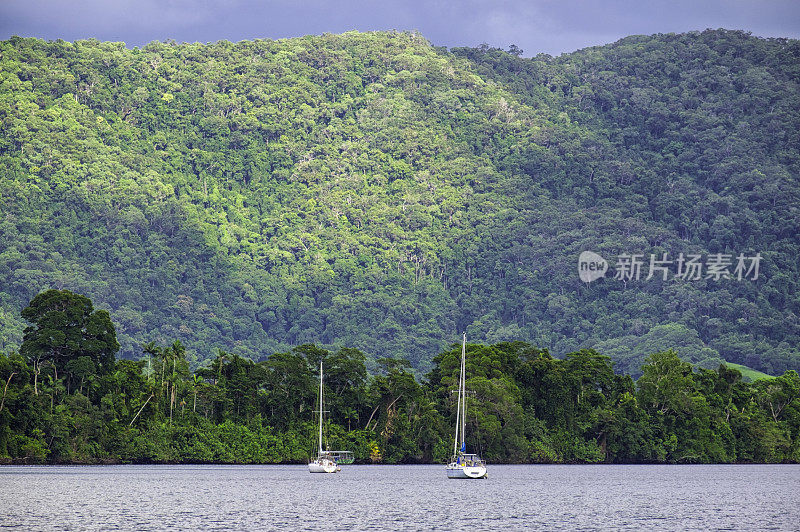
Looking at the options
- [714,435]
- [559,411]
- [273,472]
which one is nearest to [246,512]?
[273,472]

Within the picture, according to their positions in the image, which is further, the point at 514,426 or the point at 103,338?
the point at 514,426

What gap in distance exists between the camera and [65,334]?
108062 millimetres

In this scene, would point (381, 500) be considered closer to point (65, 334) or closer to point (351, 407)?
point (351, 407)

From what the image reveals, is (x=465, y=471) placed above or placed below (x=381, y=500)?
above

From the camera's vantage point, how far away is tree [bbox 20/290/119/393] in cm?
10681

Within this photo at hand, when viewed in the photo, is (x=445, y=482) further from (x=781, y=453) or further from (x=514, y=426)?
(x=781, y=453)

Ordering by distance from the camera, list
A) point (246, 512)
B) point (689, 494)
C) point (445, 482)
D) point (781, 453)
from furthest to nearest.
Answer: point (781, 453)
point (445, 482)
point (689, 494)
point (246, 512)

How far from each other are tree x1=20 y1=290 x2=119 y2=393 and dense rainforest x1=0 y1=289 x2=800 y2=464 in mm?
134

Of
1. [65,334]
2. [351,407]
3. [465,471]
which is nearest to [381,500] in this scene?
[465,471]

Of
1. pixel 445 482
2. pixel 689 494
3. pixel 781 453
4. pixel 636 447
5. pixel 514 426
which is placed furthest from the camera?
pixel 781 453

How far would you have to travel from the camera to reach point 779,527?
60344 mm

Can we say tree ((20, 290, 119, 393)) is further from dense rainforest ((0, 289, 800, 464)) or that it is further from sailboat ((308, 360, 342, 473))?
sailboat ((308, 360, 342, 473))

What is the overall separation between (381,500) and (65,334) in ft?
148

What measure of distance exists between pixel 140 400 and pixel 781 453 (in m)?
75.2
